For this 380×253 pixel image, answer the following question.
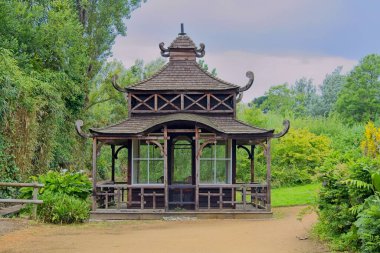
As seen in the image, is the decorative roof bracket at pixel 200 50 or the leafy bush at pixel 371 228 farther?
the decorative roof bracket at pixel 200 50

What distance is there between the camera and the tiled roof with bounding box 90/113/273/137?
16578mm

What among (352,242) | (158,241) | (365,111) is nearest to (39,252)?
(158,241)

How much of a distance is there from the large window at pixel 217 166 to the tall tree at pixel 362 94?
31.8 m

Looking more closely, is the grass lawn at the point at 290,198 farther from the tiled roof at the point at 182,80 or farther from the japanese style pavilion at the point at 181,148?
the tiled roof at the point at 182,80

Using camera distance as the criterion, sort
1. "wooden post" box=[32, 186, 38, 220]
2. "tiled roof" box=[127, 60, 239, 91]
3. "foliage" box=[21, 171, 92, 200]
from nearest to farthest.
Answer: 1. "wooden post" box=[32, 186, 38, 220]
2. "foliage" box=[21, 171, 92, 200]
3. "tiled roof" box=[127, 60, 239, 91]

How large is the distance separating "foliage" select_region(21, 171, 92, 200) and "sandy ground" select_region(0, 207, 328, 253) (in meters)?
1.46

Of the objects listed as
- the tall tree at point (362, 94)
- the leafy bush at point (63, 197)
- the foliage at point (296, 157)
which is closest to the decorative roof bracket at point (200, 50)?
the leafy bush at point (63, 197)

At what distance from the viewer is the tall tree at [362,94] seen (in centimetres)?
4722

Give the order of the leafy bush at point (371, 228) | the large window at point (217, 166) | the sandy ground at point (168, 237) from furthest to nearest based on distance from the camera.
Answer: the large window at point (217, 166), the sandy ground at point (168, 237), the leafy bush at point (371, 228)

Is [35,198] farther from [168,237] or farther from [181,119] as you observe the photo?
[181,119]

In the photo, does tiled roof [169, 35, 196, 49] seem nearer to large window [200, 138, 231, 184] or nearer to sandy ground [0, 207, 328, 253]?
large window [200, 138, 231, 184]

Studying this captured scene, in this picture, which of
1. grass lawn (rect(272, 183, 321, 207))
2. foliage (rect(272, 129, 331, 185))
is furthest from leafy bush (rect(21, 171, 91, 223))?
foliage (rect(272, 129, 331, 185))

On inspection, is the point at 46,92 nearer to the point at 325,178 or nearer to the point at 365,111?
the point at 325,178

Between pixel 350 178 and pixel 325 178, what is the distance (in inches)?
52.7
